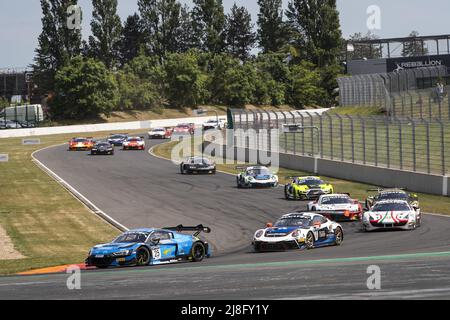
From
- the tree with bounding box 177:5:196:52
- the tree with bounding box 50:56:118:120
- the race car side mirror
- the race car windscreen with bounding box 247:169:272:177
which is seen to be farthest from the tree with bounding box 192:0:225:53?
the race car side mirror

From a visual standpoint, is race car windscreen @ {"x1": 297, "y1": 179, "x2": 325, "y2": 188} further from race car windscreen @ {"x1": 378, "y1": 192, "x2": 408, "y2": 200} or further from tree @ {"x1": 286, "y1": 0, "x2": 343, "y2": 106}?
tree @ {"x1": 286, "y1": 0, "x2": 343, "y2": 106}

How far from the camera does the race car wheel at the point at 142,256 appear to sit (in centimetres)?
2336

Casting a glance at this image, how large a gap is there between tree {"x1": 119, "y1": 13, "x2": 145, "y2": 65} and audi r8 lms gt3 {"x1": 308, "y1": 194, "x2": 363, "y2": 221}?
420 ft

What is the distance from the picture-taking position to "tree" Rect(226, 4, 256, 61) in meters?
166

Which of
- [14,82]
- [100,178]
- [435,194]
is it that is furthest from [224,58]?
[435,194]

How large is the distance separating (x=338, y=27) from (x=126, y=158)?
70.9 metres

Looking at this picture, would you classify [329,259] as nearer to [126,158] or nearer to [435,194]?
[435,194]

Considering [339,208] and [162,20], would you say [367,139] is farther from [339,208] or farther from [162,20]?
[162,20]

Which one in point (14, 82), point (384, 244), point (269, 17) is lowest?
point (384, 244)

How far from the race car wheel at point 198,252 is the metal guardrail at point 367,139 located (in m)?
17.0

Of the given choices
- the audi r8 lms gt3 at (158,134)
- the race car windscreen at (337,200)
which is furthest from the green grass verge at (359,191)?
the audi r8 lms gt3 at (158,134)
